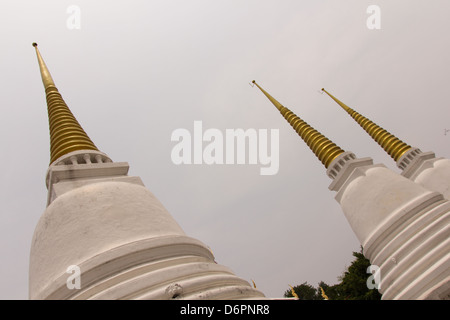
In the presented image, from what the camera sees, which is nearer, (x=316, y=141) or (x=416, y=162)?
(x=316, y=141)

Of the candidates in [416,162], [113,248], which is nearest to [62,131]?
[113,248]

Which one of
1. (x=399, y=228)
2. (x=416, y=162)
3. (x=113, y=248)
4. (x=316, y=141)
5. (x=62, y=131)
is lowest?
(x=113, y=248)

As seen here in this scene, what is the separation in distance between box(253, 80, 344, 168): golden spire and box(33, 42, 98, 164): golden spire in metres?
9.42

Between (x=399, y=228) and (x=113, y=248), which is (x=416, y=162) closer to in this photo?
(x=399, y=228)

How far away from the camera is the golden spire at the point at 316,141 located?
14641 millimetres

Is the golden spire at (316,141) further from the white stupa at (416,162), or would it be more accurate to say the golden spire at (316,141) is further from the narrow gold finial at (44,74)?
the narrow gold finial at (44,74)

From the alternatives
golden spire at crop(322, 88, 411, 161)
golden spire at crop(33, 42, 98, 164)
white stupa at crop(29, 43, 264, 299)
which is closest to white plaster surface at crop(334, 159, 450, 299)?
white stupa at crop(29, 43, 264, 299)

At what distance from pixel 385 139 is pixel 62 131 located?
16.2 metres

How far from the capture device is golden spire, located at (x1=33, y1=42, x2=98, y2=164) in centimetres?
938

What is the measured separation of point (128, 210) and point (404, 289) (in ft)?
25.2

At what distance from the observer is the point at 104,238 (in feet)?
19.4

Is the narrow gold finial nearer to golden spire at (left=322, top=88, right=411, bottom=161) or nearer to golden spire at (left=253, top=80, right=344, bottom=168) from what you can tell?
golden spire at (left=253, top=80, right=344, bottom=168)

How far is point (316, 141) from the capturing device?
50.9ft

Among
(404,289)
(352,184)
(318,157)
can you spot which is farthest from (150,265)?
(318,157)
